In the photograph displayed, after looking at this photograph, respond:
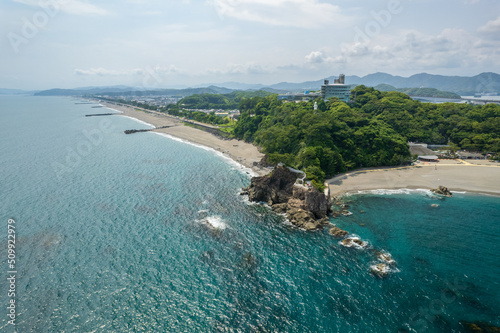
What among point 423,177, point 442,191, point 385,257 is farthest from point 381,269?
point 423,177

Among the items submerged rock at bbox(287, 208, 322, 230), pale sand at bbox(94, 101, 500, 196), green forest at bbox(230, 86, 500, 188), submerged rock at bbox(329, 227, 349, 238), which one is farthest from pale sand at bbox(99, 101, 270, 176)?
submerged rock at bbox(329, 227, 349, 238)

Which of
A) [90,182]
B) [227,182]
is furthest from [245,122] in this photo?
[90,182]

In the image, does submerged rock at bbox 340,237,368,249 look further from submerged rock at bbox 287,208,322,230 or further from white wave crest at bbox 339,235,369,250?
submerged rock at bbox 287,208,322,230

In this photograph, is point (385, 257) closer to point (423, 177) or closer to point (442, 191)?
point (442, 191)

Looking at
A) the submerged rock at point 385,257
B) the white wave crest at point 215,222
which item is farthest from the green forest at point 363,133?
the white wave crest at point 215,222

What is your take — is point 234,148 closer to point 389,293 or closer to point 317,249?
point 317,249

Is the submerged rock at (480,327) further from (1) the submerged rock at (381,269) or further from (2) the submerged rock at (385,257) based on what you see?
(2) the submerged rock at (385,257)
